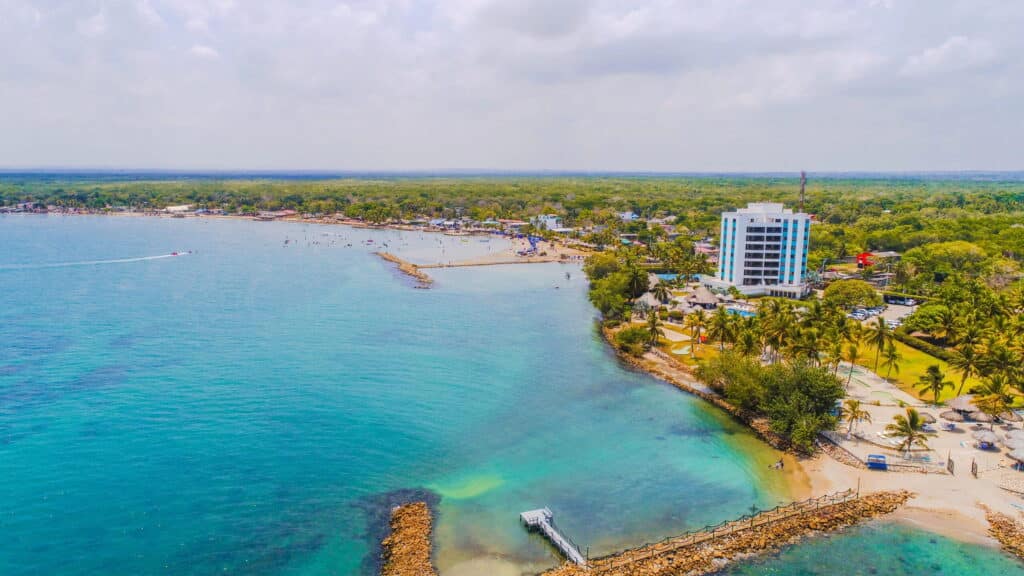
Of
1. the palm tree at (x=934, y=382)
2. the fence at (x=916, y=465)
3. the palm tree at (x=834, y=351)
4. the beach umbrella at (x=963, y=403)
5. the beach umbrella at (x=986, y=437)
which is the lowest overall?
the fence at (x=916, y=465)

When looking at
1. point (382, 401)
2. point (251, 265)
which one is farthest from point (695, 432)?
point (251, 265)

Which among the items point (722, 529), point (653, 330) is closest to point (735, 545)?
point (722, 529)

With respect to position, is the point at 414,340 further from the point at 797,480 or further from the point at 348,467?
the point at 797,480

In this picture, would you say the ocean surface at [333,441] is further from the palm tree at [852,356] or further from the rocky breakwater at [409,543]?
the palm tree at [852,356]

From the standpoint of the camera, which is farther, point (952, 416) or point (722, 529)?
point (952, 416)

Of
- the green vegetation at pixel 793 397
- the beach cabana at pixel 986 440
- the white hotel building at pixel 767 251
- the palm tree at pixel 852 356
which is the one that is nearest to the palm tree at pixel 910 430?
the beach cabana at pixel 986 440

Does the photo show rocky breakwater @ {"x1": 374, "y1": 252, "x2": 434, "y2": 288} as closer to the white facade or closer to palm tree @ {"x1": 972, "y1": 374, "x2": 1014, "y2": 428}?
the white facade

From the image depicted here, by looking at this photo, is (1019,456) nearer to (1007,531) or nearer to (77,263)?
(1007,531)
